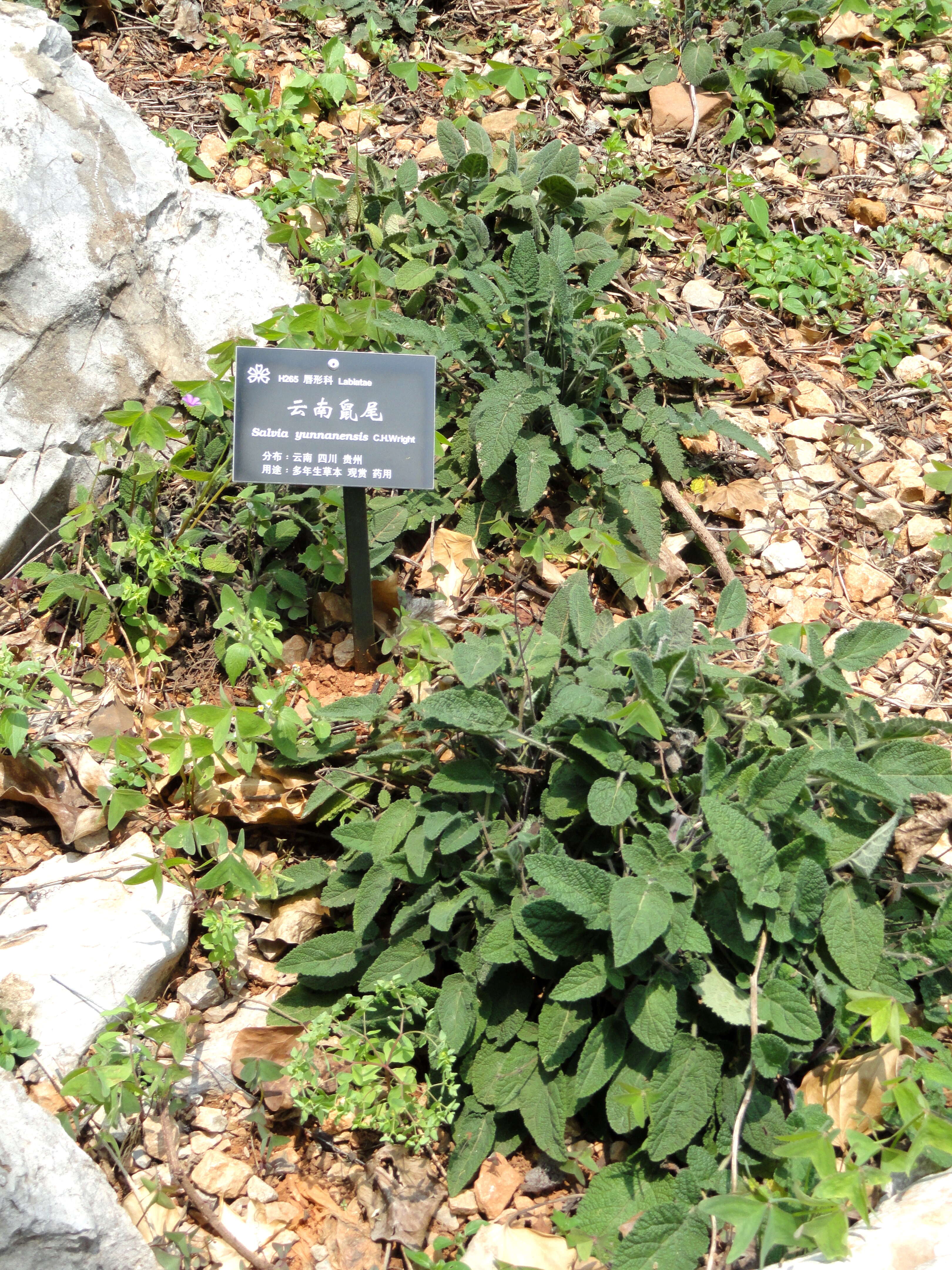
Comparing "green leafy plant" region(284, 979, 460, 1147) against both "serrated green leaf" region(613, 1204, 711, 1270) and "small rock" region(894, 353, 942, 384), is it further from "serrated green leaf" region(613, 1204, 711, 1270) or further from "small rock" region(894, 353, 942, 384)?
"small rock" region(894, 353, 942, 384)

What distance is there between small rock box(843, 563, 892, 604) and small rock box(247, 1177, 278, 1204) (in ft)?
7.65

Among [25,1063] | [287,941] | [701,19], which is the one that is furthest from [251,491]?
[701,19]

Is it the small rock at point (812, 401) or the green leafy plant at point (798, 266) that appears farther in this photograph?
the green leafy plant at point (798, 266)

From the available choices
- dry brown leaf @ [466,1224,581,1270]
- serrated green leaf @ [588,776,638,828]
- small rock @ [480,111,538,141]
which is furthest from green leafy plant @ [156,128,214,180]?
dry brown leaf @ [466,1224,581,1270]

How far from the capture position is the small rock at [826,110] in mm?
4461

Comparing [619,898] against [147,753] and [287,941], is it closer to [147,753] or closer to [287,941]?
[287,941]

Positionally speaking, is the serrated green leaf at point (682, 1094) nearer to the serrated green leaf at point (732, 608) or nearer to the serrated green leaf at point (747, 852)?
the serrated green leaf at point (747, 852)

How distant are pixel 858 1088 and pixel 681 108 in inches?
151

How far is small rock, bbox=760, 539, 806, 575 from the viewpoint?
3.33 meters

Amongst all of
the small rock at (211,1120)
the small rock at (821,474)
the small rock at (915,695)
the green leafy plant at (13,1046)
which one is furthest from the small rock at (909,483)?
the green leafy plant at (13,1046)

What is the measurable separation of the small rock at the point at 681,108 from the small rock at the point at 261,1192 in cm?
410

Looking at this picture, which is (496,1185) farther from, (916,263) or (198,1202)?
Answer: (916,263)

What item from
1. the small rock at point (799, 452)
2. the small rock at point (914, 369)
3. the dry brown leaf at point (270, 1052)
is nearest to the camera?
the dry brown leaf at point (270, 1052)

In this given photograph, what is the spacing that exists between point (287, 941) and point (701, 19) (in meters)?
4.17
